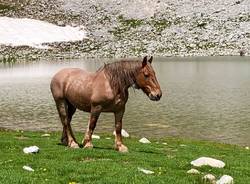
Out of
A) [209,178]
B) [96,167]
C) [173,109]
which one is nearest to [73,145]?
[96,167]

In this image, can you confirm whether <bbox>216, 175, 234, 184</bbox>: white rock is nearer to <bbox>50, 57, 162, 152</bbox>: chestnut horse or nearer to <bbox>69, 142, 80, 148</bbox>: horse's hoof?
<bbox>50, 57, 162, 152</bbox>: chestnut horse

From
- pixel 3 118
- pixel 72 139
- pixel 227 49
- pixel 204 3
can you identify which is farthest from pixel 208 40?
pixel 72 139

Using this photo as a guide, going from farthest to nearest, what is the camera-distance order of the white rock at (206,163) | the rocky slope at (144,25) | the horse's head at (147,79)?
the rocky slope at (144,25)
the horse's head at (147,79)
the white rock at (206,163)

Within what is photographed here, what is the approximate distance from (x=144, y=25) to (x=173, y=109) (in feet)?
377

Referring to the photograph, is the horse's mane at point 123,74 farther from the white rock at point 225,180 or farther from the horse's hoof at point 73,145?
the white rock at point 225,180

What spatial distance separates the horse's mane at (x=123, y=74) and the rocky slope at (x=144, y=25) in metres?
121

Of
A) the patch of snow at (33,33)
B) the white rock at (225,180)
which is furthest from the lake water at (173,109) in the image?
the patch of snow at (33,33)

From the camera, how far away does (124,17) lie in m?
176

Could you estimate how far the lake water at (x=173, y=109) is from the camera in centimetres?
4472

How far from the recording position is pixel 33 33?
163000 millimetres

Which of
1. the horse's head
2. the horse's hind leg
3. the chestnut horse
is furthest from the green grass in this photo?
the horse's head

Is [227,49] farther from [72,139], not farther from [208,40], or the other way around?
[72,139]

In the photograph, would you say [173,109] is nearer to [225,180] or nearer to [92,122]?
[92,122]

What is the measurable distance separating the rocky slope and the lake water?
55817 millimetres
